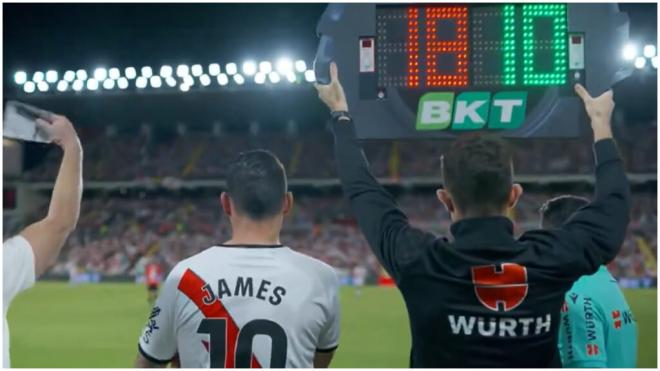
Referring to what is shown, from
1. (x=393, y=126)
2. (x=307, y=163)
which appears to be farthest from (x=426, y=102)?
(x=307, y=163)

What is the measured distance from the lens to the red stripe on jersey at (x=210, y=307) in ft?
6.80

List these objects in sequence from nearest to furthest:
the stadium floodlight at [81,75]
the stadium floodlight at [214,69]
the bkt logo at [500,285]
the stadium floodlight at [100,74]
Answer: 1. the bkt logo at [500,285]
2. the stadium floodlight at [100,74]
3. the stadium floodlight at [81,75]
4. the stadium floodlight at [214,69]

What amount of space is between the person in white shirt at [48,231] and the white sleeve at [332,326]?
0.79 metres

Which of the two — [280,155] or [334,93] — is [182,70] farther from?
[334,93]

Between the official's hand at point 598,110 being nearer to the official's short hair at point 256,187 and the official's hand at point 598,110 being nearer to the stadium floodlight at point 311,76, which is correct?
the stadium floodlight at point 311,76

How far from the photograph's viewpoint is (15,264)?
204 cm

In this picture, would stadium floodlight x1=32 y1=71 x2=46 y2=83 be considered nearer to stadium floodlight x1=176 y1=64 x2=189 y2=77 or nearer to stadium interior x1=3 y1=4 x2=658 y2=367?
stadium interior x1=3 y1=4 x2=658 y2=367

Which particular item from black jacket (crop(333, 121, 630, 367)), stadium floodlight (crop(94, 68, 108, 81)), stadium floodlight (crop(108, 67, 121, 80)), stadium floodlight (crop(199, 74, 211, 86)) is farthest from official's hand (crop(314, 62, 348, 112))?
stadium floodlight (crop(199, 74, 211, 86))

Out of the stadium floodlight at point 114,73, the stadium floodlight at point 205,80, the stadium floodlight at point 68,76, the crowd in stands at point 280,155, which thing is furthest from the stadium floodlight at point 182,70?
the crowd in stands at point 280,155

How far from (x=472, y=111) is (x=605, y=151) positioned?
40 centimetres

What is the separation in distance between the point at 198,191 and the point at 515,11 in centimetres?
2123

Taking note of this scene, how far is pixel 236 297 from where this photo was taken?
208 cm

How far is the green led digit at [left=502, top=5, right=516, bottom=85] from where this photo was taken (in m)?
2.12

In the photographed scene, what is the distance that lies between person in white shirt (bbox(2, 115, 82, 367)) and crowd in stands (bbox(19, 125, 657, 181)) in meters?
18.9
